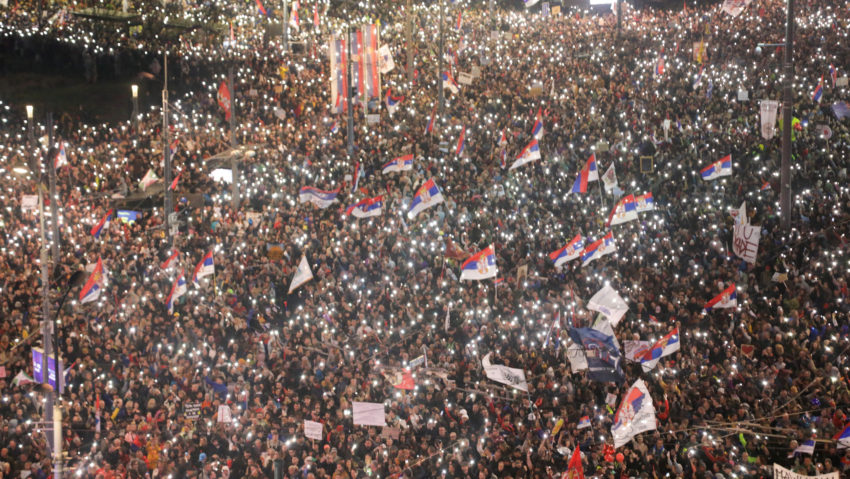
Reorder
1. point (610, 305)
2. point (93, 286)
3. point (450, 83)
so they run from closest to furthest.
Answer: point (610, 305)
point (93, 286)
point (450, 83)

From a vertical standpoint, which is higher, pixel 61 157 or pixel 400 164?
pixel 400 164

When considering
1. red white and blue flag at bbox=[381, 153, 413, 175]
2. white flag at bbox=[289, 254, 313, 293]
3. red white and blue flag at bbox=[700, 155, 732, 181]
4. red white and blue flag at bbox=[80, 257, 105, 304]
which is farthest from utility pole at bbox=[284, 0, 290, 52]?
red white and blue flag at bbox=[700, 155, 732, 181]

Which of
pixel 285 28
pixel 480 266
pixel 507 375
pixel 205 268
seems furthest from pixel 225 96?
pixel 507 375

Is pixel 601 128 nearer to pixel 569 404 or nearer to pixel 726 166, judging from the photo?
pixel 726 166

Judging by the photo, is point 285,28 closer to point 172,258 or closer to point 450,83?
point 450,83

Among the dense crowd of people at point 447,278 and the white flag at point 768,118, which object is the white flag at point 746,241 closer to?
the dense crowd of people at point 447,278

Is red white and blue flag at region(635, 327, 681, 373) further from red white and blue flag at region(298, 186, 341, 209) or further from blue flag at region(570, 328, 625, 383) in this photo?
red white and blue flag at region(298, 186, 341, 209)

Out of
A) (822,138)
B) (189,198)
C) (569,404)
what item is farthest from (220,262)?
(822,138)
